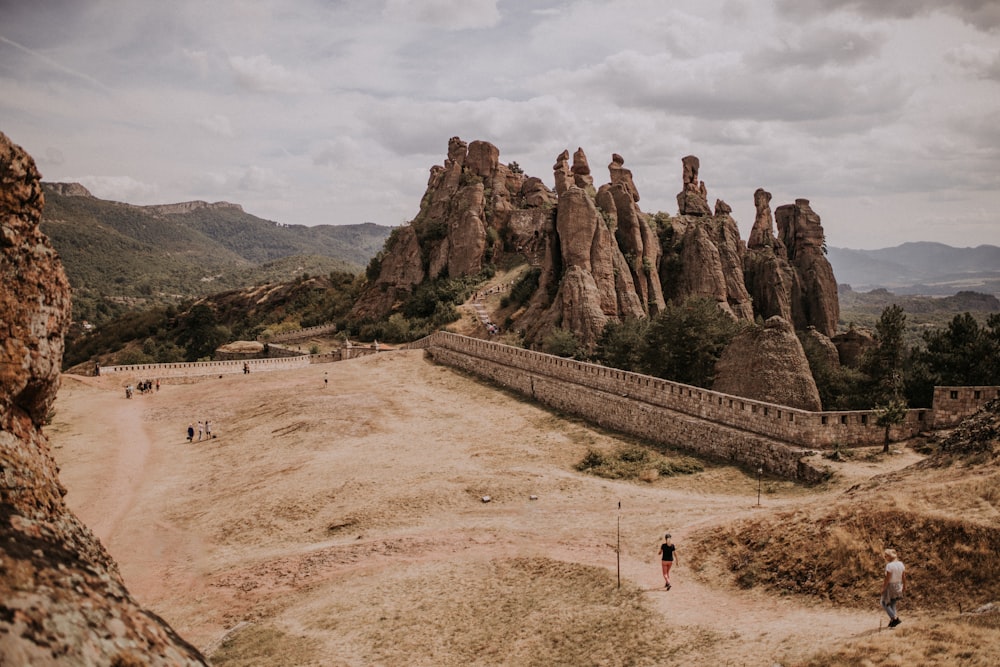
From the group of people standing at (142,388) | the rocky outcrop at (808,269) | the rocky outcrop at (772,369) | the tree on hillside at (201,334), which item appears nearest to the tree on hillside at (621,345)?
the rocky outcrop at (772,369)

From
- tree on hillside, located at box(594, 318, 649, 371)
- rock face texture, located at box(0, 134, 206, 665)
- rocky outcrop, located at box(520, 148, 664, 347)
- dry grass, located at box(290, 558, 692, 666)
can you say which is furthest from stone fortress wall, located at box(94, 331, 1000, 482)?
rock face texture, located at box(0, 134, 206, 665)

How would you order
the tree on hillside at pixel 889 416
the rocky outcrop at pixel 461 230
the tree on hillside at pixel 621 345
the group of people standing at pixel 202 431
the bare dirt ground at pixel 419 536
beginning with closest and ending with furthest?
1. the bare dirt ground at pixel 419 536
2. the tree on hillside at pixel 889 416
3. the group of people standing at pixel 202 431
4. the tree on hillside at pixel 621 345
5. the rocky outcrop at pixel 461 230

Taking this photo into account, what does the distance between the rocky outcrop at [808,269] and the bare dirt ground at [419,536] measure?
39.3 metres

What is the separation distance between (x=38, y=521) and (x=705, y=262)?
51.6m

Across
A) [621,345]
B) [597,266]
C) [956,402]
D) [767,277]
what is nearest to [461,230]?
[597,266]

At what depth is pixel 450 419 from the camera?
30.5 meters

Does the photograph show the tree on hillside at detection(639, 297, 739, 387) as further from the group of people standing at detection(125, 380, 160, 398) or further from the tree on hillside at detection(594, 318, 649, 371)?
the group of people standing at detection(125, 380, 160, 398)

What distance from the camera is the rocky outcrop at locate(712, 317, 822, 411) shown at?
2375 centimetres

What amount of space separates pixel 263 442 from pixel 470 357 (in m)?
14.4

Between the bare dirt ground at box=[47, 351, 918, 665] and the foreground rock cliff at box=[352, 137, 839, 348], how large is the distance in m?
13.0

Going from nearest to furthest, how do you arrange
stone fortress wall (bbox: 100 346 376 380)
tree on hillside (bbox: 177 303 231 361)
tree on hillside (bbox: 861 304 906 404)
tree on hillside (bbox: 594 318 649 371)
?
tree on hillside (bbox: 861 304 906 404), tree on hillside (bbox: 594 318 649 371), stone fortress wall (bbox: 100 346 376 380), tree on hillside (bbox: 177 303 231 361)

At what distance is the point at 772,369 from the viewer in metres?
24.3

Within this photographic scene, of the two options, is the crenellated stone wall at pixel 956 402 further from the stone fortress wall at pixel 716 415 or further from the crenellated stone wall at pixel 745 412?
the crenellated stone wall at pixel 745 412

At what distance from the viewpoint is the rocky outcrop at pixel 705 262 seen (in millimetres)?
51688
